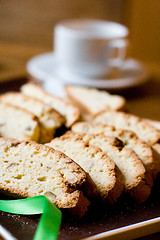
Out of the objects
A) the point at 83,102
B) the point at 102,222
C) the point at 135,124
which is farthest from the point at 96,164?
the point at 83,102

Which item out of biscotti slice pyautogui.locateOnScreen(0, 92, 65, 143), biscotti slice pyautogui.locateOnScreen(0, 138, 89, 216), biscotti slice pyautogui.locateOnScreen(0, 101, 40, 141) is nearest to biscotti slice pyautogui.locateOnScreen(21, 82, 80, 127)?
biscotti slice pyautogui.locateOnScreen(0, 92, 65, 143)

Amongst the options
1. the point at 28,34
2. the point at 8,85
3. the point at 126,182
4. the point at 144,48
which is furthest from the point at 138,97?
the point at 28,34

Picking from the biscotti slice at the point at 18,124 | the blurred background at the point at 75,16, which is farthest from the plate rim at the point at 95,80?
the blurred background at the point at 75,16

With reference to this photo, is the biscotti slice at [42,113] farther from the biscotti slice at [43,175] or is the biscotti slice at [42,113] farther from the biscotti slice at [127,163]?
the biscotti slice at [43,175]

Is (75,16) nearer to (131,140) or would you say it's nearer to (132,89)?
(132,89)

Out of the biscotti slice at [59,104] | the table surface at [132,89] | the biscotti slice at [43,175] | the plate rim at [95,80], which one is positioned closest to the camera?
the biscotti slice at [43,175]

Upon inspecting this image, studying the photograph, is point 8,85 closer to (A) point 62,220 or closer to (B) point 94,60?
(B) point 94,60

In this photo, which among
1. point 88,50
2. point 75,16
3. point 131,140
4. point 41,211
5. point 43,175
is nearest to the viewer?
point 41,211

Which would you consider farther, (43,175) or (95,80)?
(95,80)
